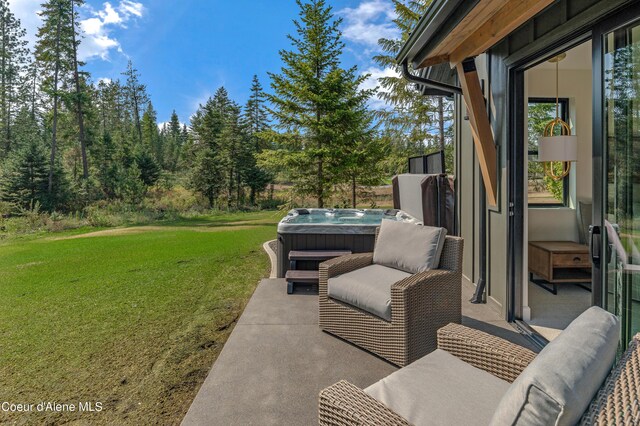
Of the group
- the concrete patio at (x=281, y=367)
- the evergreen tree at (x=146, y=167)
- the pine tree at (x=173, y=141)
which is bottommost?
the concrete patio at (x=281, y=367)

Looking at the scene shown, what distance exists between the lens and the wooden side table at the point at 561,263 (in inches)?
153

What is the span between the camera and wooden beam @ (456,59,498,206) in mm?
3223

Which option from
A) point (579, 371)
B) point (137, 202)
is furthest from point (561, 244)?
point (137, 202)

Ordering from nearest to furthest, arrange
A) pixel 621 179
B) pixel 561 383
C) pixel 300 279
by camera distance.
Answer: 1. pixel 561 383
2. pixel 621 179
3. pixel 300 279

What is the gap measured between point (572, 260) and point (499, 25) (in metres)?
2.78

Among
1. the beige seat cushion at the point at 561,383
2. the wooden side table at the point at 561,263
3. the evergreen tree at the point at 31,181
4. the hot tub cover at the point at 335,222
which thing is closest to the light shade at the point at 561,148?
the wooden side table at the point at 561,263

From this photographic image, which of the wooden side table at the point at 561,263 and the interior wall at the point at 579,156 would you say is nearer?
the wooden side table at the point at 561,263

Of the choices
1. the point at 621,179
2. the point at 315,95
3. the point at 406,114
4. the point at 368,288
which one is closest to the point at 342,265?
the point at 368,288

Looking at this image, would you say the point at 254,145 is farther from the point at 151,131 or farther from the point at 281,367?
the point at 281,367

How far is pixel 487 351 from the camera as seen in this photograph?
4.99ft

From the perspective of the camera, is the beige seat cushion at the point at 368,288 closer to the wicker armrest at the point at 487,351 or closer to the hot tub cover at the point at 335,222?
the wicker armrest at the point at 487,351

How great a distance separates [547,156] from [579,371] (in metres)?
3.49

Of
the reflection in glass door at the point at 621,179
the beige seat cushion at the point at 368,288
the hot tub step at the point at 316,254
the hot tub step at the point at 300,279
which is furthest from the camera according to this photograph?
the hot tub step at the point at 316,254

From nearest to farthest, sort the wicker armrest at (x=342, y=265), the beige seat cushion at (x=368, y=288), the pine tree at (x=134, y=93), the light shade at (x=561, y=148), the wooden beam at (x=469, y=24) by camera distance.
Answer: the wooden beam at (x=469, y=24), the beige seat cushion at (x=368, y=288), the wicker armrest at (x=342, y=265), the light shade at (x=561, y=148), the pine tree at (x=134, y=93)
